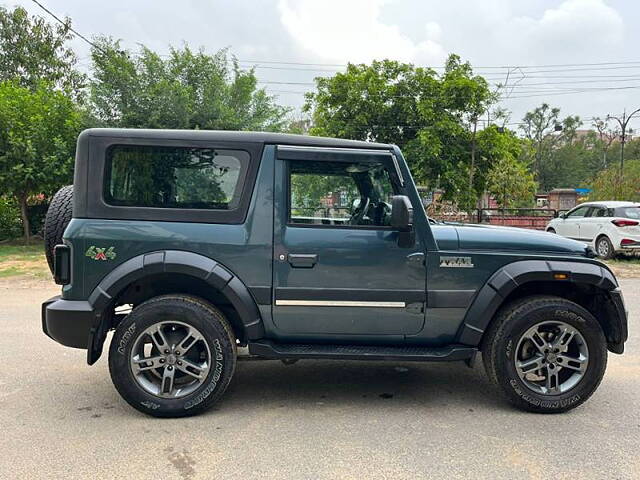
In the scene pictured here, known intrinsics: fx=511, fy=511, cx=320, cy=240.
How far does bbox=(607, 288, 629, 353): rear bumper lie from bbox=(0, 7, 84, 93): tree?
28.5 m

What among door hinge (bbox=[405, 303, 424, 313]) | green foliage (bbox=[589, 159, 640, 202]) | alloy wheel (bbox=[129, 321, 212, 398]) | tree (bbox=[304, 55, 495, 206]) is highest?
tree (bbox=[304, 55, 495, 206])

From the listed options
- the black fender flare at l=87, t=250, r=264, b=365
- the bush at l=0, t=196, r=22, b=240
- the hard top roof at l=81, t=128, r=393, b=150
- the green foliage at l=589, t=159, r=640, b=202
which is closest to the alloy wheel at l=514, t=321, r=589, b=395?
the hard top roof at l=81, t=128, r=393, b=150

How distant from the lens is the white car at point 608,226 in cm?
1232

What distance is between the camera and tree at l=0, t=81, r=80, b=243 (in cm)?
1382

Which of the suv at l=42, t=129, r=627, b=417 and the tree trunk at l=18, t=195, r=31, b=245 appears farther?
the tree trunk at l=18, t=195, r=31, b=245

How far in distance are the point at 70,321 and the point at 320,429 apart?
6.26ft

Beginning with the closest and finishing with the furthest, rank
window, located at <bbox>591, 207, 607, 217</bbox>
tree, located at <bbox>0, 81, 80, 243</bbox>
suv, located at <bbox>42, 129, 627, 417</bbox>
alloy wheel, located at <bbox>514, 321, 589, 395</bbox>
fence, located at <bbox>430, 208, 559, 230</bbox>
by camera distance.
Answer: suv, located at <bbox>42, 129, 627, 417</bbox> → alloy wheel, located at <bbox>514, 321, 589, 395</bbox> → window, located at <bbox>591, 207, 607, 217</bbox> → tree, located at <bbox>0, 81, 80, 243</bbox> → fence, located at <bbox>430, 208, 559, 230</bbox>

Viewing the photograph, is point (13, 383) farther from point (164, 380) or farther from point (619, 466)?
point (619, 466)

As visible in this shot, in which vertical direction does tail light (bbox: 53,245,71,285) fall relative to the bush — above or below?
above

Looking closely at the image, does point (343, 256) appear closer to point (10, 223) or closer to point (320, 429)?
point (320, 429)

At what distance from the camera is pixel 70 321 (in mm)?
3602

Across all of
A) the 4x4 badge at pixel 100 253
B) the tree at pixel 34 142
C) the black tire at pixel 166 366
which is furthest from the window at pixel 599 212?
the tree at pixel 34 142

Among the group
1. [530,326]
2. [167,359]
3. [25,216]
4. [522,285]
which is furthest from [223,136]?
[25,216]

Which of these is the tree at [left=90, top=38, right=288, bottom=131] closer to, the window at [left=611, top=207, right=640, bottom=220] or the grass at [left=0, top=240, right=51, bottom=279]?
the grass at [left=0, top=240, right=51, bottom=279]
